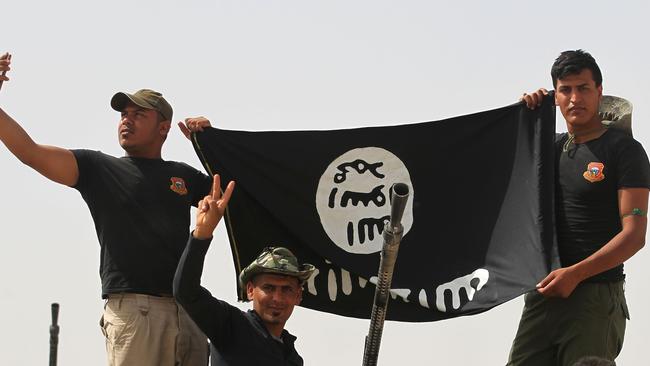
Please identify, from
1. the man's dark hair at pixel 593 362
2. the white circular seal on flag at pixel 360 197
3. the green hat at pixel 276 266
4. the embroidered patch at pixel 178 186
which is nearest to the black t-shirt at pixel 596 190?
the man's dark hair at pixel 593 362

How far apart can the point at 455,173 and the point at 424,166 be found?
244mm

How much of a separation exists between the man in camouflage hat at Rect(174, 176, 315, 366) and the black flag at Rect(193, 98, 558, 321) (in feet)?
3.90

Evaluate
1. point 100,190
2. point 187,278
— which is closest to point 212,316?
point 187,278

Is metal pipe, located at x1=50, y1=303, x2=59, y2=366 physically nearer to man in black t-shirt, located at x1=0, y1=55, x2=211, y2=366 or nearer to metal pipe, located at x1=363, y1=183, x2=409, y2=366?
man in black t-shirt, located at x1=0, y1=55, x2=211, y2=366

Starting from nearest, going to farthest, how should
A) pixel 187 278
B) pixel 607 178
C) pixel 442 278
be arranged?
pixel 187 278 → pixel 607 178 → pixel 442 278

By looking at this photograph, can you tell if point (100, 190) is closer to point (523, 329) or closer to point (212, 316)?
point (212, 316)

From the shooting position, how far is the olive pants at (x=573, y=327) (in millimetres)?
9938

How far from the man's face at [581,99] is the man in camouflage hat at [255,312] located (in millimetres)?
2172

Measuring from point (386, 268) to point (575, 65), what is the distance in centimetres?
213

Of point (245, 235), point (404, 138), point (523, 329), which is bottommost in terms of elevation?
point (523, 329)

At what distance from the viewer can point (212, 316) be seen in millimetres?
9266

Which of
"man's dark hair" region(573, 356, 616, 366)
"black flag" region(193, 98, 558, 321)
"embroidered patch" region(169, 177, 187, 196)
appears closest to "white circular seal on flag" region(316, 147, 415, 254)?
"black flag" region(193, 98, 558, 321)

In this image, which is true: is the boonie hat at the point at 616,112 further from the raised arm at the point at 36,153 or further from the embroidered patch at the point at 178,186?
the raised arm at the point at 36,153

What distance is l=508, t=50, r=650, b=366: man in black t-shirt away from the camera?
32.3ft
